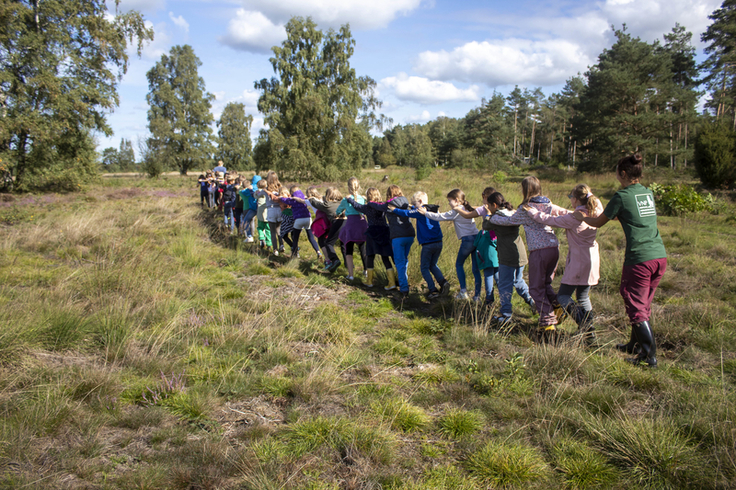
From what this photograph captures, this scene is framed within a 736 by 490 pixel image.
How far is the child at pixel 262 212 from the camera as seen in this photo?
943 cm

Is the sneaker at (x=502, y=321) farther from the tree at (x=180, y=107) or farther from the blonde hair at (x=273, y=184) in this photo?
the tree at (x=180, y=107)

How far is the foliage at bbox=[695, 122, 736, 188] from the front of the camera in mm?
19000

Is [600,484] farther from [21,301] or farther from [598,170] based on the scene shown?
[598,170]

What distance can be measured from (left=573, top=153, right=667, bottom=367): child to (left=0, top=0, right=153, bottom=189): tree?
2602 centimetres

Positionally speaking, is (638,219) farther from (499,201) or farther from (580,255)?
(499,201)

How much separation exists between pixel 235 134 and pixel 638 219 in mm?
65821

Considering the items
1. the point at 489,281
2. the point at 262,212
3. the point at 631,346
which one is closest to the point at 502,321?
the point at 489,281

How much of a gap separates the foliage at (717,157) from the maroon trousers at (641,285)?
2059 centimetres

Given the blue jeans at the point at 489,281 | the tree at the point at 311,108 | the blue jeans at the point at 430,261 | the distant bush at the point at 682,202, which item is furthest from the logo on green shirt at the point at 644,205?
the tree at the point at 311,108

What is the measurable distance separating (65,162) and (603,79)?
38.5 meters

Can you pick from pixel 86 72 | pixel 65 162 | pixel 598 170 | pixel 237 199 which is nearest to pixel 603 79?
pixel 598 170

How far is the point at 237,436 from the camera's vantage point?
3041mm

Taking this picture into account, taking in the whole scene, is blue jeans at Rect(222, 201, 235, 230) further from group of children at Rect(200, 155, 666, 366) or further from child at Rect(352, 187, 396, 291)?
child at Rect(352, 187, 396, 291)

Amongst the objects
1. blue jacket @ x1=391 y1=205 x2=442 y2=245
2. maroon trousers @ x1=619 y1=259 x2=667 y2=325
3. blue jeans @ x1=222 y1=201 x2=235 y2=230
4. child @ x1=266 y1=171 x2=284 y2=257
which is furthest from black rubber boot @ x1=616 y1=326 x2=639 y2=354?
blue jeans @ x1=222 y1=201 x2=235 y2=230
